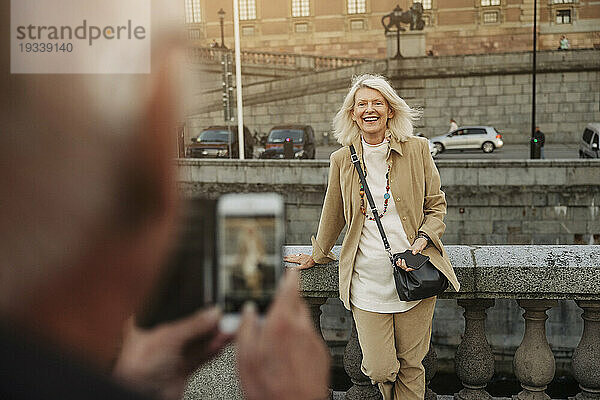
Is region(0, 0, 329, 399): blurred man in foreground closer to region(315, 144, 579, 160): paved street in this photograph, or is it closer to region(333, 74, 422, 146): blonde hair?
region(333, 74, 422, 146): blonde hair

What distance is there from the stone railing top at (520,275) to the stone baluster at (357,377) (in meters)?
0.27

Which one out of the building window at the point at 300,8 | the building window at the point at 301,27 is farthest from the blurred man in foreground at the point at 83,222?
the building window at the point at 300,8

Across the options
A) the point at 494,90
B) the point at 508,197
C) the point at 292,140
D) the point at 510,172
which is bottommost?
the point at 508,197

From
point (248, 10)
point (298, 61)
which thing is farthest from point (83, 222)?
point (248, 10)

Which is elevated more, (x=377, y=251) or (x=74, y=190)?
(x=74, y=190)

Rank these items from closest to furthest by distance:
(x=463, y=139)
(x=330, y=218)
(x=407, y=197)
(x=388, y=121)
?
1. (x=407, y=197)
2. (x=388, y=121)
3. (x=330, y=218)
4. (x=463, y=139)

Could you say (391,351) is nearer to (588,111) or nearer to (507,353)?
(507,353)

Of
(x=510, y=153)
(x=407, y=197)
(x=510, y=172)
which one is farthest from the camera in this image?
(x=510, y=153)

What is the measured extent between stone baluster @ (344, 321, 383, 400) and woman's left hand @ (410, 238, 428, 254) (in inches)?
29.1

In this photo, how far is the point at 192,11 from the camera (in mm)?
564

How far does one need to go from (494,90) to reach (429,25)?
35.7 feet

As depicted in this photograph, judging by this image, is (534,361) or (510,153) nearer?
(534,361)

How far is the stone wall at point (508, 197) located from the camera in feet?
51.7

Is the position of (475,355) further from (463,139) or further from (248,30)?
(248,30)
